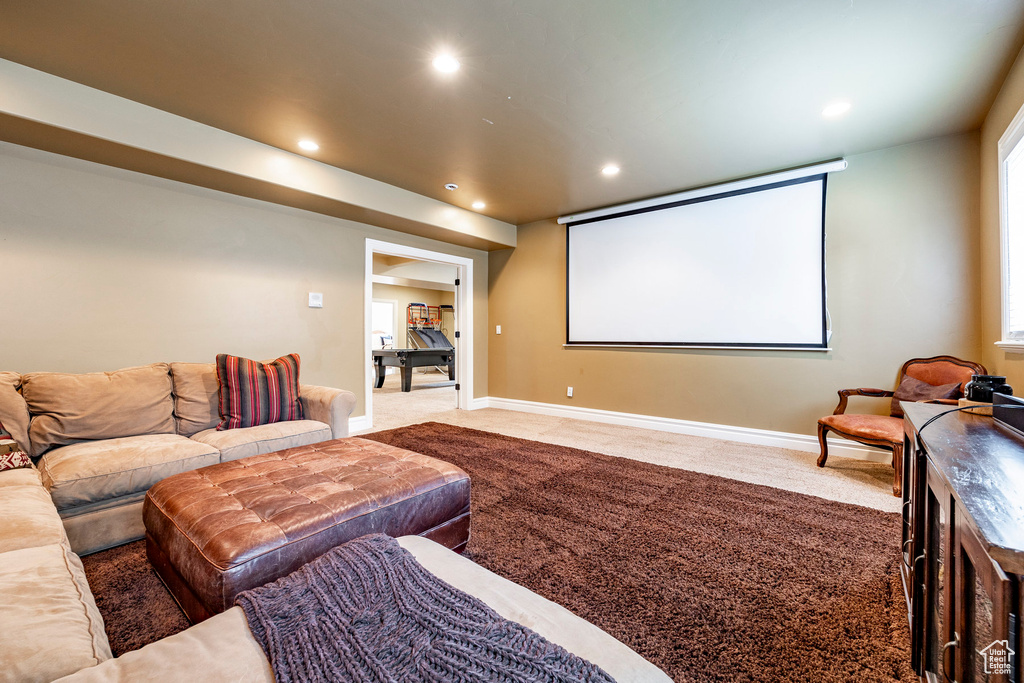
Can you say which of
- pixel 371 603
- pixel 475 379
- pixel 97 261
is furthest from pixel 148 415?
pixel 475 379

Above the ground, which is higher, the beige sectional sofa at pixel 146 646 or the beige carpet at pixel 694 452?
the beige sectional sofa at pixel 146 646

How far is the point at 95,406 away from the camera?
2340 mm

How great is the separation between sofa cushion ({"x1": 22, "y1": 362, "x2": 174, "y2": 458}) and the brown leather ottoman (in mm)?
981

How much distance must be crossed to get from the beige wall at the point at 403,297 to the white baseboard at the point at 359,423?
6.38 meters

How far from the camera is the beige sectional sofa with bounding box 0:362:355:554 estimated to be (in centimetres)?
190

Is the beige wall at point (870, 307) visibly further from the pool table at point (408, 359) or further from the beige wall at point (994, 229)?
the pool table at point (408, 359)

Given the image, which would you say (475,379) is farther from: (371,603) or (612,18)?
(371,603)

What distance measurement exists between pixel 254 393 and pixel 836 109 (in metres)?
4.29

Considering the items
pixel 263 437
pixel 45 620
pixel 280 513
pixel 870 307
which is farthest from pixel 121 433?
pixel 870 307

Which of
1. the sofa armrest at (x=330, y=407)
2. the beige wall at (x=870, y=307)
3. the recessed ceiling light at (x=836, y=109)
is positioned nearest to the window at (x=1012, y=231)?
the beige wall at (x=870, y=307)

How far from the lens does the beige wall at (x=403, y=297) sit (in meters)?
10.6

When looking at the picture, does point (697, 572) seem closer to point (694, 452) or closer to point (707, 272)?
point (694, 452)

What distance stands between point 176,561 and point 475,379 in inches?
176

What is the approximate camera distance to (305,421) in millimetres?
2895
